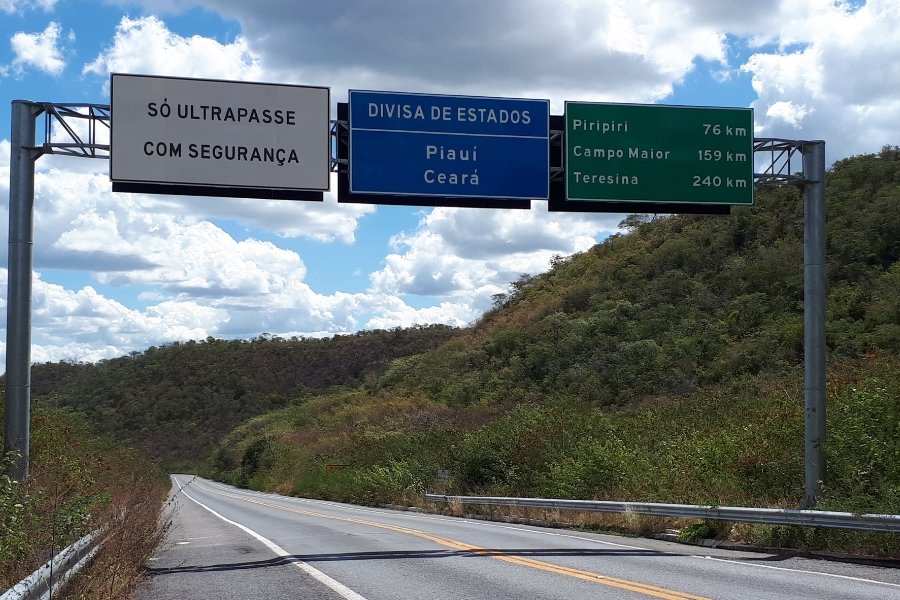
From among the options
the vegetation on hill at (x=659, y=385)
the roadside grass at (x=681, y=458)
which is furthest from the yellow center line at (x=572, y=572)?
the vegetation on hill at (x=659, y=385)

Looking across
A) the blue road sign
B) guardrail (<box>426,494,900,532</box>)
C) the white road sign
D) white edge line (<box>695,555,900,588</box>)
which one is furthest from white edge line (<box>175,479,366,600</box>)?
guardrail (<box>426,494,900,532</box>)

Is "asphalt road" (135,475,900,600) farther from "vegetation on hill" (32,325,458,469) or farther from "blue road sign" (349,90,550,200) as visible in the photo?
"vegetation on hill" (32,325,458,469)

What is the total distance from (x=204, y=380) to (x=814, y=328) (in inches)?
6019

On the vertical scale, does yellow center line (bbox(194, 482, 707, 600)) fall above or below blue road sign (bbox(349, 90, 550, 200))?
below

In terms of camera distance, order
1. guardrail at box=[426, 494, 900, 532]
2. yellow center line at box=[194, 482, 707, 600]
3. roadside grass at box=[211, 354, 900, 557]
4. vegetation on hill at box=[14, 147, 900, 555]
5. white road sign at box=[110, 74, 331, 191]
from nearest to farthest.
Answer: yellow center line at box=[194, 482, 707, 600], guardrail at box=[426, 494, 900, 532], white road sign at box=[110, 74, 331, 191], roadside grass at box=[211, 354, 900, 557], vegetation on hill at box=[14, 147, 900, 555]

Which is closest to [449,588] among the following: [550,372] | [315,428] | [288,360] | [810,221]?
[810,221]

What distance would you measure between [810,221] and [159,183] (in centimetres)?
1136

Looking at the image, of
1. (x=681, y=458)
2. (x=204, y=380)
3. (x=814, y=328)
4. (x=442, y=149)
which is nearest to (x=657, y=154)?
(x=442, y=149)

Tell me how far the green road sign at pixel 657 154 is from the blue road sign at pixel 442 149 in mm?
Result: 748

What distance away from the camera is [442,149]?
1655 cm

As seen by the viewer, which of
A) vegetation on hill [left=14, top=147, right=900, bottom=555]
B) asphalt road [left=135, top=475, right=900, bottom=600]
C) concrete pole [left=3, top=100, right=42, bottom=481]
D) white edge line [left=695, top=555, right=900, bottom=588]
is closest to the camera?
asphalt road [left=135, top=475, right=900, bottom=600]

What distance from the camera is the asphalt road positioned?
10.7m

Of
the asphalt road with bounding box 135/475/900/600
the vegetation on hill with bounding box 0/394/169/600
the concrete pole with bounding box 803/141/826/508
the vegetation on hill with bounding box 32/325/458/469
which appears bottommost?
the vegetation on hill with bounding box 32/325/458/469

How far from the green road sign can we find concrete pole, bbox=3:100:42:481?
353 inches
